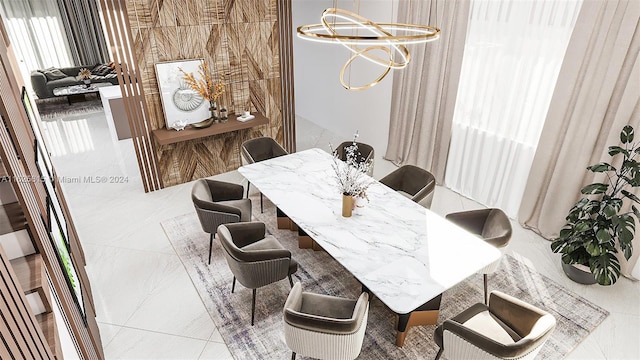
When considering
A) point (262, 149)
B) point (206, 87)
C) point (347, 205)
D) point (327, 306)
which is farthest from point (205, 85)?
point (327, 306)

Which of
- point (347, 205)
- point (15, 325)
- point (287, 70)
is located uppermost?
point (15, 325)

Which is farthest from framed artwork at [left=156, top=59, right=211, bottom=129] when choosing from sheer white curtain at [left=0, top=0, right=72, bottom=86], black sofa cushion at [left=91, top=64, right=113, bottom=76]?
sheer white curtain at [left=0, top=0, right=72, bottom=86]

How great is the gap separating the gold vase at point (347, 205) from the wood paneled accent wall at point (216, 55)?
2860mm

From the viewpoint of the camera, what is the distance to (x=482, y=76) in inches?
175

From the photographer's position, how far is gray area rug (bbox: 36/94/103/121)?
27.7 feet

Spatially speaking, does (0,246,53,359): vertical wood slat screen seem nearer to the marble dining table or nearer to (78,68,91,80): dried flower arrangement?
the marble dining table

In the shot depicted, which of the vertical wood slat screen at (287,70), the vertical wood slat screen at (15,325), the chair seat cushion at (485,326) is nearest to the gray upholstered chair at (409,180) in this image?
the chair seat cushion at (485,326)

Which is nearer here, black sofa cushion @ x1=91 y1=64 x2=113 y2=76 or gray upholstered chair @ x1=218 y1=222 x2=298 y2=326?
gray upholstered chair @ x1=218 y1=222 x2=298 y2=326

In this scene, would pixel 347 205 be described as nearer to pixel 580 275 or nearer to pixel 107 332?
pixel 107 332

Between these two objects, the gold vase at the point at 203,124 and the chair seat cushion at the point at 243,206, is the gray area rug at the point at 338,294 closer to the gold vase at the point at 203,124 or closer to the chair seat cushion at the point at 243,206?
the chair seat cushion at the point at 243,206

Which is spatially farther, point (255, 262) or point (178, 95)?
point (178, 95)

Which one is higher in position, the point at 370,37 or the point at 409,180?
the point at 370,37

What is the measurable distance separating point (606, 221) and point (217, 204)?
342 centimetres

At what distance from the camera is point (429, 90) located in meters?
4.96
